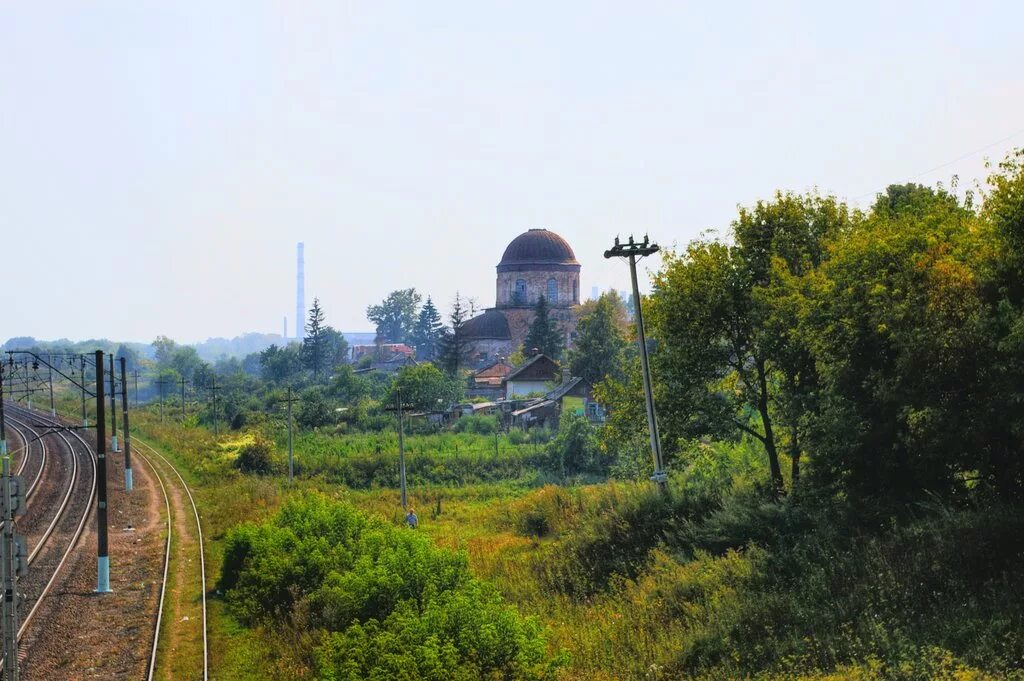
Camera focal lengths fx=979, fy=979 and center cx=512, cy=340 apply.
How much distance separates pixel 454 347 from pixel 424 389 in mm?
32560

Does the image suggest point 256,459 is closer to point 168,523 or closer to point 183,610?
point 168,523

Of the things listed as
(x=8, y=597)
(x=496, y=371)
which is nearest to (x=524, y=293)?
(x=496, y=371)

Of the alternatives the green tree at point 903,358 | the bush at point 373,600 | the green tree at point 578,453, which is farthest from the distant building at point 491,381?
the green tree at point 903,358

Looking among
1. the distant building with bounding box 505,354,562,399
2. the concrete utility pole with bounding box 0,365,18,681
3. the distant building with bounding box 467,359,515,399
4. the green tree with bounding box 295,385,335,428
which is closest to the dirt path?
the concrete utility pole with bounding box 0,365,18,681

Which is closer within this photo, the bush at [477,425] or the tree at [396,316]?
the bush at [477,425]

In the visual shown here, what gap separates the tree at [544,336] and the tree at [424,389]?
24.9m

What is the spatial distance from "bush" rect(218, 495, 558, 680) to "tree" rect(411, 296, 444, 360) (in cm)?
12320

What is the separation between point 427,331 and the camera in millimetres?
156375

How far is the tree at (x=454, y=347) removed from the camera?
102 metres

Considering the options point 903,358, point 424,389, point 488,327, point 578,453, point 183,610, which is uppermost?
point 488,327

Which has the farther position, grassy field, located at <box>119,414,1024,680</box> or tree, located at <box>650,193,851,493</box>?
tree, located at <box>650,193,851,493</box>

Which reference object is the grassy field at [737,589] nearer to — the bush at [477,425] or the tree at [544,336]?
the bush at [477,425]

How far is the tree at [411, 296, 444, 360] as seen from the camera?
151587 millimetres

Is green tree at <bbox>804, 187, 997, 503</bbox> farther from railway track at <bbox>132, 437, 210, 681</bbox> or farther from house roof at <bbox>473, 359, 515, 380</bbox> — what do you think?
house roof at <bbox>473, 359, 515, 380</bbox>
